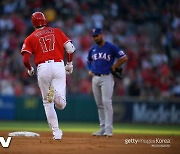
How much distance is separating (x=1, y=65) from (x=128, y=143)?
476 inches

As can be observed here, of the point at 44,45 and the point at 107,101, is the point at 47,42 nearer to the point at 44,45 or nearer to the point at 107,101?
the point at 44,45

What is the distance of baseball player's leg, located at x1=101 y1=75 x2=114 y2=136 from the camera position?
1358cm

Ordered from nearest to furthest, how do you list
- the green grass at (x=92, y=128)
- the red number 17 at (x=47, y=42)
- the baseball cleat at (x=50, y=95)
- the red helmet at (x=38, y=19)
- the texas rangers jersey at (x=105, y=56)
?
the baseball cleat at (x=50, y=95), the red number 17 at (x=47, y=42), the red helmet at (x=38, y=19), the texas rangers jersey at (x=105, y=56), the green grass at (x=92, y=128)

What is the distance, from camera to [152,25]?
25.8m

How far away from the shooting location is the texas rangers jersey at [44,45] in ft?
37.8

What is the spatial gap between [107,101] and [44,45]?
2.73 m

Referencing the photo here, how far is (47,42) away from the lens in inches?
456

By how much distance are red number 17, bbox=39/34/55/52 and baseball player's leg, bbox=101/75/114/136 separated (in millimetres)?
2526

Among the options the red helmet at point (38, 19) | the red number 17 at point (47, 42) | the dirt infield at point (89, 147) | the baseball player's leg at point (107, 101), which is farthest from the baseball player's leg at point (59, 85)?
the baseball player's leg at point (107, 101)

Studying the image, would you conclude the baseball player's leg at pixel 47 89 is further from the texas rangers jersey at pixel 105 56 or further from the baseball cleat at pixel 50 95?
the texas rangers jersey at pixel 105 56

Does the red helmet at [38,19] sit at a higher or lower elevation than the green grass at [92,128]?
higher

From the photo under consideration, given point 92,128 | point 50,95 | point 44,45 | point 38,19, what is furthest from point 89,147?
point 92,128

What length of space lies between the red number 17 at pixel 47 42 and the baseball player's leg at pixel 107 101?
253 centimetres

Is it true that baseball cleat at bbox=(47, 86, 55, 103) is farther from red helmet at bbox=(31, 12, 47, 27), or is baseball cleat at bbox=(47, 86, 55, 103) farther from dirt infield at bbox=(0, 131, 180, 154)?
red helmet at bbox=(31, 12, 47, 27)
